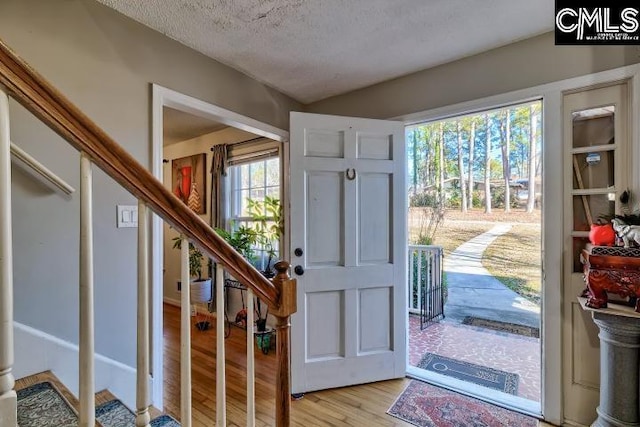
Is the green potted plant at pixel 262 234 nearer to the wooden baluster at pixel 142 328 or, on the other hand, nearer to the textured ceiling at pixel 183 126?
the textured ceiling at pixel 183 126

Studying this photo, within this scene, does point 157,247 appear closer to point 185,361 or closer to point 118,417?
point 118,417

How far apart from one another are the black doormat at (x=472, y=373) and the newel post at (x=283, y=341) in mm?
1833

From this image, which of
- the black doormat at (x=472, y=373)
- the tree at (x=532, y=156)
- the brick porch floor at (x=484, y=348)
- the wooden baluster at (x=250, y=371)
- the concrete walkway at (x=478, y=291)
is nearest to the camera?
the wooden baluster at (x=250, y=371)

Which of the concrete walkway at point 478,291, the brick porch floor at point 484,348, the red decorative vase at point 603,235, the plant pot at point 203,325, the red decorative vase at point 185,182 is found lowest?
the brick porch floor at point 484,348

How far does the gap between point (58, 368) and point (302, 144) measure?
176 centimetres

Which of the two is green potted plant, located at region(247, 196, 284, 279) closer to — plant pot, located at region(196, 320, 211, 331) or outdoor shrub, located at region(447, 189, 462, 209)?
plant pot, located at region(196, 320, 211, 331)

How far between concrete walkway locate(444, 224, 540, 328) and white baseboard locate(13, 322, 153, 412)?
3432mm

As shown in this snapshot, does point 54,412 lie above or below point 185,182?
below

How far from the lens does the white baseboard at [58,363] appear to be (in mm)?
1247

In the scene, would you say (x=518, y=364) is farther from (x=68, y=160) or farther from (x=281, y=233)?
(x=68, y=160)

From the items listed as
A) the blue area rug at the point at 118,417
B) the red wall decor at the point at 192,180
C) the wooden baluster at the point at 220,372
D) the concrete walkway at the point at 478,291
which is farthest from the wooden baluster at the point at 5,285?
the concrete walkway at the point at 478,291

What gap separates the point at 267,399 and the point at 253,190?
7.39 feet

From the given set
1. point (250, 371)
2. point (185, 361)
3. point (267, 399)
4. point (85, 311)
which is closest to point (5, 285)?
point (85, 311)

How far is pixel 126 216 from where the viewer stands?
165 cm
